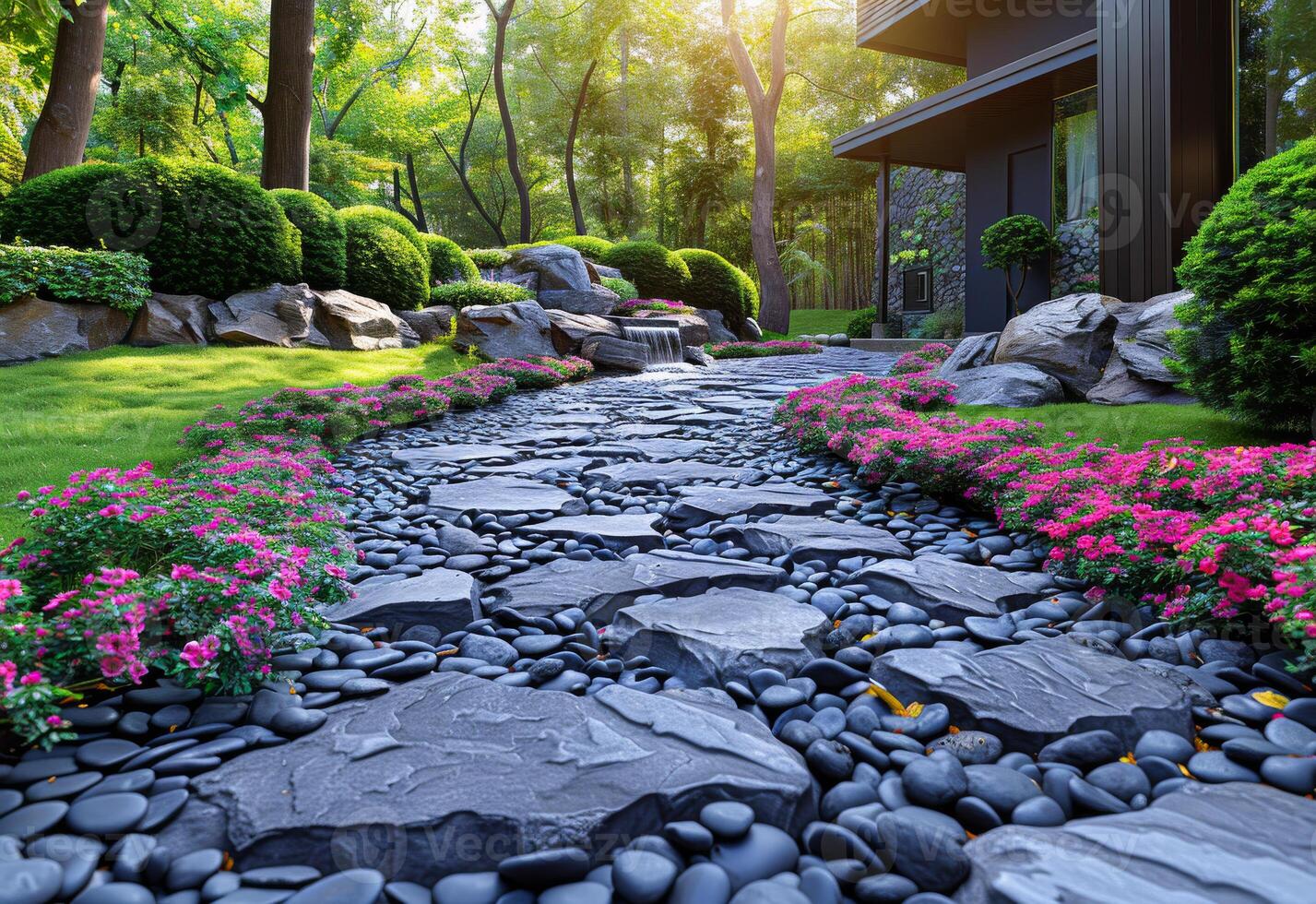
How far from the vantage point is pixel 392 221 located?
10.8 m

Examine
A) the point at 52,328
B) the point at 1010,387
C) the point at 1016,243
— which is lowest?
the point at 1010,387

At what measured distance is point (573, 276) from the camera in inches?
518

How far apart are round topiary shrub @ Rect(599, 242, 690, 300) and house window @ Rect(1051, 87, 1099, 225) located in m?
7.24

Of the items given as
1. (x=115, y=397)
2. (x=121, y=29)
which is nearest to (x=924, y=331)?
(x=115, y=397)

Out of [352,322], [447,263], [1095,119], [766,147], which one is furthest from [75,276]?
[766,147]

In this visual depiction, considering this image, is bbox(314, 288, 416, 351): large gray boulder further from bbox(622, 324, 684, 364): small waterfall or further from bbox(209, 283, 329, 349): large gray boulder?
bbox(622, 324, 684, 364): small waterfall

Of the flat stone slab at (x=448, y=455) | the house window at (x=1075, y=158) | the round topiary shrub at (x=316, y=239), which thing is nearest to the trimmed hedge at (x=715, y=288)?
the house window at (x=1075, y=158)

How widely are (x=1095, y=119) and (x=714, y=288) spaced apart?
7729mm

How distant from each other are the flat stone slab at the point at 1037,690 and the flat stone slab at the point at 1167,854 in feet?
0.78

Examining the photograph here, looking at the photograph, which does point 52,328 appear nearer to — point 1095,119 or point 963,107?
point 963,107

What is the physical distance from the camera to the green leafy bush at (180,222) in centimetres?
766

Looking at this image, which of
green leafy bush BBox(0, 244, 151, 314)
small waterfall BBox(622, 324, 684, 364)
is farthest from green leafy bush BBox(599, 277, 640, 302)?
green leafy bush BBox(0, 244, 151, 314)

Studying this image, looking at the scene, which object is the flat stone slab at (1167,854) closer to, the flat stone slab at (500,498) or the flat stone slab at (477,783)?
the flat stone slab at (477,783)

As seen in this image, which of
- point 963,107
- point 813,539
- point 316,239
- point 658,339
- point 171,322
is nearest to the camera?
point 813,539
